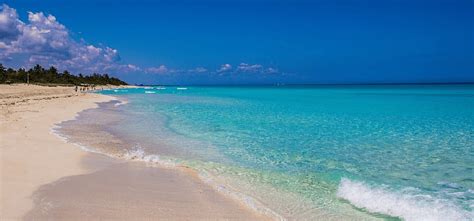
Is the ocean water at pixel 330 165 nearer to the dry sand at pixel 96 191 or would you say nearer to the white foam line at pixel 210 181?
the white foam line at pixel 210 181

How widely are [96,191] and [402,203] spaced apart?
5152 mm

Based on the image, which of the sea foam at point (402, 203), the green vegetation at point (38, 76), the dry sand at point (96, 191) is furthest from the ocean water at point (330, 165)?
the green vegetation at point (38, 76)

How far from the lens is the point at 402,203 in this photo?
617 cm

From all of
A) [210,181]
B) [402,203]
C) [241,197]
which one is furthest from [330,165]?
[241,197]

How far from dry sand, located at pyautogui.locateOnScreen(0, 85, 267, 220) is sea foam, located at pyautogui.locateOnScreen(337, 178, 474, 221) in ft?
6.60

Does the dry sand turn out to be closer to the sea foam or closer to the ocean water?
the ocean water

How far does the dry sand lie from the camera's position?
542cm

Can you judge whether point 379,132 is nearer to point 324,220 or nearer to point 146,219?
point 324,220

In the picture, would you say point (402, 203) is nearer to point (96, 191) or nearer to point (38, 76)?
point (96, 191)

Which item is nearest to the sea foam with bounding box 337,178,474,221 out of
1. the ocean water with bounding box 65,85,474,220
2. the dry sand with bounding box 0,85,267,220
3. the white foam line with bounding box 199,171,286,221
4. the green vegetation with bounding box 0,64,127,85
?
the ocean water with bounding box 65,85,474,220

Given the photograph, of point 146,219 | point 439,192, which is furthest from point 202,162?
point 439,192

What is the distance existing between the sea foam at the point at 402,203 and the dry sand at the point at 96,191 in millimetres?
2012

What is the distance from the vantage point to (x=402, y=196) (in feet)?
21.6

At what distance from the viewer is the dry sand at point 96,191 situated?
542 centimetres
